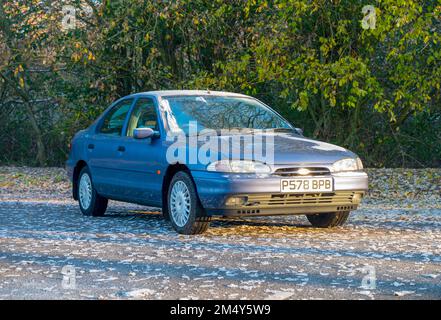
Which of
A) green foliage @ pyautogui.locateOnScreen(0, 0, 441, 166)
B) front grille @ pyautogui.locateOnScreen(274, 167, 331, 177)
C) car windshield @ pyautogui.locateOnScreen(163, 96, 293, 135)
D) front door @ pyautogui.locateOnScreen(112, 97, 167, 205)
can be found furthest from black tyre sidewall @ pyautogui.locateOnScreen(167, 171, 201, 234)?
green foliage @ pyautogui.locateOnScreen(0, 0, 441, 166)

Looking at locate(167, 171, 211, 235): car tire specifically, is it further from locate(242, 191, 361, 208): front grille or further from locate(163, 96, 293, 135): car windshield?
locate(163, 96, 293, 135): car windshield

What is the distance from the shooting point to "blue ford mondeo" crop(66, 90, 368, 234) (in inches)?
372

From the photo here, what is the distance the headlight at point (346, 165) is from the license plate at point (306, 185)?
0.18 metres

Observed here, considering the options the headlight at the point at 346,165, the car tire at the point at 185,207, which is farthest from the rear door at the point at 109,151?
the headlight at the point at 346,165

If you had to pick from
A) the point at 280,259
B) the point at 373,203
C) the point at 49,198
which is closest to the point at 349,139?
the point at 373,203

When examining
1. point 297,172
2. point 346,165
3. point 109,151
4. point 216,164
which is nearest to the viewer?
point 216,164

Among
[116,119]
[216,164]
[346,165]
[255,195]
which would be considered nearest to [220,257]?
[255,195]

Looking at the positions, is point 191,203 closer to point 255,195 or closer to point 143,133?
point 255,195

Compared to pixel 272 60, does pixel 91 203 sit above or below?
below

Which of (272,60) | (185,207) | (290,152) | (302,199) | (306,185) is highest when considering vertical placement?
(272,60)

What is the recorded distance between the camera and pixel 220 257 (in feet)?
27.0

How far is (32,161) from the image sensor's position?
24906mm

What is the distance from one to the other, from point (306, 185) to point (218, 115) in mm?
1616

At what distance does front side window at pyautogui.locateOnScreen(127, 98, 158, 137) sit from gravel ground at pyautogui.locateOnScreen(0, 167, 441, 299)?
118cm
